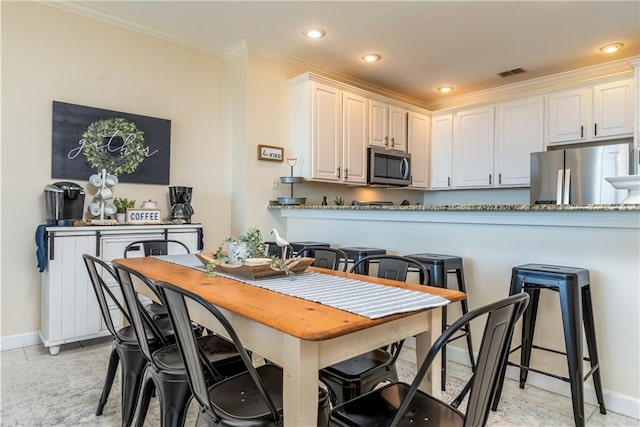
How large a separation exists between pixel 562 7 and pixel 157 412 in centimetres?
397

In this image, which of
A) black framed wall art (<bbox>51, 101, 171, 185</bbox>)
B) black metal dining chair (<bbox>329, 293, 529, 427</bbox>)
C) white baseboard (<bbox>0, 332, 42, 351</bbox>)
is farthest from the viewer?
black framed wall art (<bbox>51, 101, 171, 185</bbox>)

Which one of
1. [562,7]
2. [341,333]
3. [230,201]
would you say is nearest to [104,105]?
[230,201]

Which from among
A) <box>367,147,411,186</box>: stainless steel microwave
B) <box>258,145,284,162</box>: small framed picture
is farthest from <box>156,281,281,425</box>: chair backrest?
<box>367,147,411,186</box>: stainless steel microwave

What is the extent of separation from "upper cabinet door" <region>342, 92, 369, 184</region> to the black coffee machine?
68.5 inches

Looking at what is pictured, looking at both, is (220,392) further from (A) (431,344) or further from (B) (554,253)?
(B) (554,253)

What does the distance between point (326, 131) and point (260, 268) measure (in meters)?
2.81

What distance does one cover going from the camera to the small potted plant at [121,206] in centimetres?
323

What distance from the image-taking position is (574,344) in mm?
1874

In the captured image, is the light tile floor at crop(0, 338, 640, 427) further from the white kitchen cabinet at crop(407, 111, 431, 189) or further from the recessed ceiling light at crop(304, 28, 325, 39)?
the white kitchen cabinet at crop(407, 111, 431, 189)

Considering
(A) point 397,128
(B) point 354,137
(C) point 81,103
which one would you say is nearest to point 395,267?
(B) point 354,137

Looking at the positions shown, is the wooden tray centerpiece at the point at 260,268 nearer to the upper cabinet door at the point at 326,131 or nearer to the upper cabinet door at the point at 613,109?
the upper cabinet door at the point at 326,131

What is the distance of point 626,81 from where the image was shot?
155 inches

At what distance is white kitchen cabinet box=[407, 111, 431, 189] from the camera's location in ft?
17.3

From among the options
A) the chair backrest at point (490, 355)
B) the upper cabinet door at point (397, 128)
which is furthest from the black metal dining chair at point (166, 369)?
the upper cabinet door at point (397, 128)
